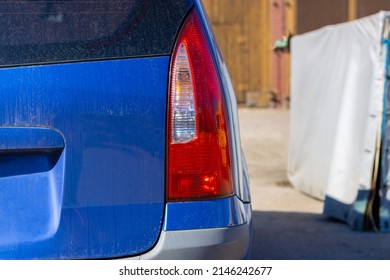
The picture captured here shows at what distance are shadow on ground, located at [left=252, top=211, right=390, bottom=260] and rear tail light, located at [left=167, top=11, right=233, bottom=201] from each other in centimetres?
269

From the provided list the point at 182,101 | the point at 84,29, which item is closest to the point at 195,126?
the point at 182,101

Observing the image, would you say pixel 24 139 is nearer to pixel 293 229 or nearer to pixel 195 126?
pixel 195 126

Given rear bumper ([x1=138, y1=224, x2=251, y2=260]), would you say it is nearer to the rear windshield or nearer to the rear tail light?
the rear tail light

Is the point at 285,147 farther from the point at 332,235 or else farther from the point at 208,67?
the point at 208,67

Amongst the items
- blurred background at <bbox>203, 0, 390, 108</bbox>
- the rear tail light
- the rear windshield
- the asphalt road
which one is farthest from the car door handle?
blurred background at <bbox>203, 0, 390, 108</bbox>

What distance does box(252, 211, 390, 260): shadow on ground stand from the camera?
510 cm

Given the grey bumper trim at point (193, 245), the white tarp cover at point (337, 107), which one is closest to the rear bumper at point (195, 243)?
the grey bumper trim at point (193, 245)

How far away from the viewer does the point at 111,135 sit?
233 cm

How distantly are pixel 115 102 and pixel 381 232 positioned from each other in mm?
3968

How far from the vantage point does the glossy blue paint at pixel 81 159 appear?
2297mm

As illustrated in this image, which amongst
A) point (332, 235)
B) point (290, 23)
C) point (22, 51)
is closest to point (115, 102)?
point (22, 51)

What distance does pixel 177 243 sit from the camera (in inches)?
92.1

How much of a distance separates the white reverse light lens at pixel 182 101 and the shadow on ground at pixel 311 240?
2.77 metres

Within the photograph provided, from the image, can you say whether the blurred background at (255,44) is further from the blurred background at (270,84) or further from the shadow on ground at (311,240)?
the shadow on ground at (311,240)
